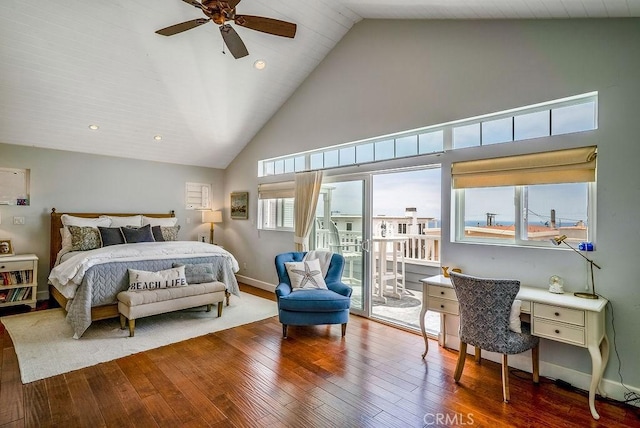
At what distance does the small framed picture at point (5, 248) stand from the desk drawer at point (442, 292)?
19.0 ft

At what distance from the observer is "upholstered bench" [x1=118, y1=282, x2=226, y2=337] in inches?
139

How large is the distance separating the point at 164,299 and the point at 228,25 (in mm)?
3018

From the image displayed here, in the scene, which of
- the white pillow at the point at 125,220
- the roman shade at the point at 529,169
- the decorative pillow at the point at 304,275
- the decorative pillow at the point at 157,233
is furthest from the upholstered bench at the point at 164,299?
the roman shade at the point at 529,169

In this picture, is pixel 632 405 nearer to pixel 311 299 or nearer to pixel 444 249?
pixel 444 249

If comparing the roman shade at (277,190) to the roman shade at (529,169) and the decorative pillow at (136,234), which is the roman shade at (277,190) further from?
the roman shade at (529,169)

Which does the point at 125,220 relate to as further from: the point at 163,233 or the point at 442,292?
the point at 442,292

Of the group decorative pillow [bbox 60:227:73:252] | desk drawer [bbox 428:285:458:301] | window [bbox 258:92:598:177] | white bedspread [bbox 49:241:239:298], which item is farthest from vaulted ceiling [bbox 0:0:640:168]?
desk drawer [bbox 428:285:458:301]

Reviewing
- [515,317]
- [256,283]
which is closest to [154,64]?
[256,283]

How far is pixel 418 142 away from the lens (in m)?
3.83

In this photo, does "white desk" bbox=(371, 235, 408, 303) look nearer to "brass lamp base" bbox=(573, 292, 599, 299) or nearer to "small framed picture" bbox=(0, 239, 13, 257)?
"brass lamp base" bbox=(573, 292, 599, 299)

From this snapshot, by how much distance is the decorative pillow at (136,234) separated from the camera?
496cm

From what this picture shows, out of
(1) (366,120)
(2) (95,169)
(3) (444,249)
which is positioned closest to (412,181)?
(1) (366,120)

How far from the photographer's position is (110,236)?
4.79 meters

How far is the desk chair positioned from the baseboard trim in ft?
11.9
